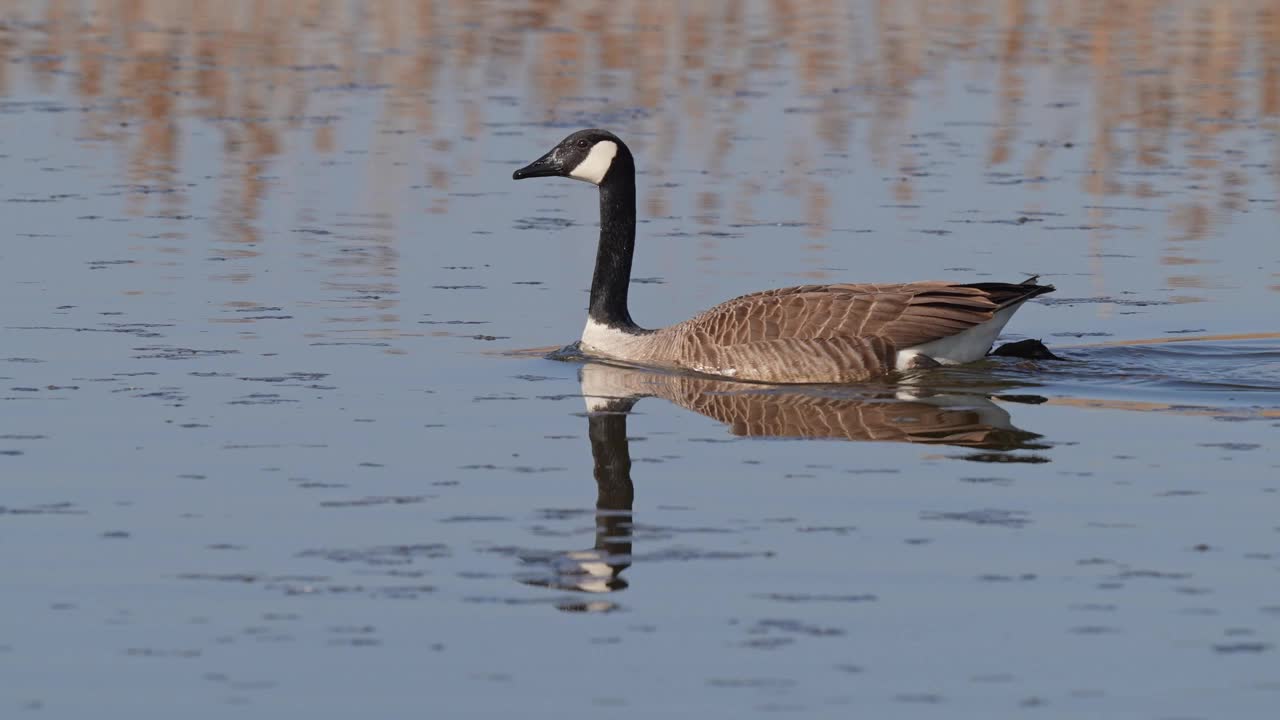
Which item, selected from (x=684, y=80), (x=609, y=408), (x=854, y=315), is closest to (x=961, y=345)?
(x=854, y=315)

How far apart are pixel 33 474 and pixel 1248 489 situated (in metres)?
4.86

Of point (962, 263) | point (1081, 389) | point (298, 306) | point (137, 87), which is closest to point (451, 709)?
point (1081, 389)

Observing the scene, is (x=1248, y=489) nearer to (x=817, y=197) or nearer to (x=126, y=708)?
(x=126, y=708)

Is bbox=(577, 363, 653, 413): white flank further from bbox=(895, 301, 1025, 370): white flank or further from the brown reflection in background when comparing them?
the brown reflection in background

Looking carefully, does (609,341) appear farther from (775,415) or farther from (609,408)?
(775,415)

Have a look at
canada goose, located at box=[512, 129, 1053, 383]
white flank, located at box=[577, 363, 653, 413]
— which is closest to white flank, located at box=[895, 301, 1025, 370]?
canada goose, located at box=[512, 129, 1053, 383]

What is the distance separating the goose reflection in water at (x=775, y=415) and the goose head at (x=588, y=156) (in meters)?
1.53

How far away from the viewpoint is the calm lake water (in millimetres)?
6266

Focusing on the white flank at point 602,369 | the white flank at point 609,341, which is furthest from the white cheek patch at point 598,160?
the white flank at point 609,341

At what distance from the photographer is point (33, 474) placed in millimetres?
8445

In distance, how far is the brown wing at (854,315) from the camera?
11211 mm

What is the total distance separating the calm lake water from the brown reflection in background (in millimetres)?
107

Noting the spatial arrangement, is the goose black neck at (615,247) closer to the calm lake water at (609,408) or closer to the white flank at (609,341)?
the white flank at (609,341)

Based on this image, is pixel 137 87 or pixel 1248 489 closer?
pixel 1248 489
